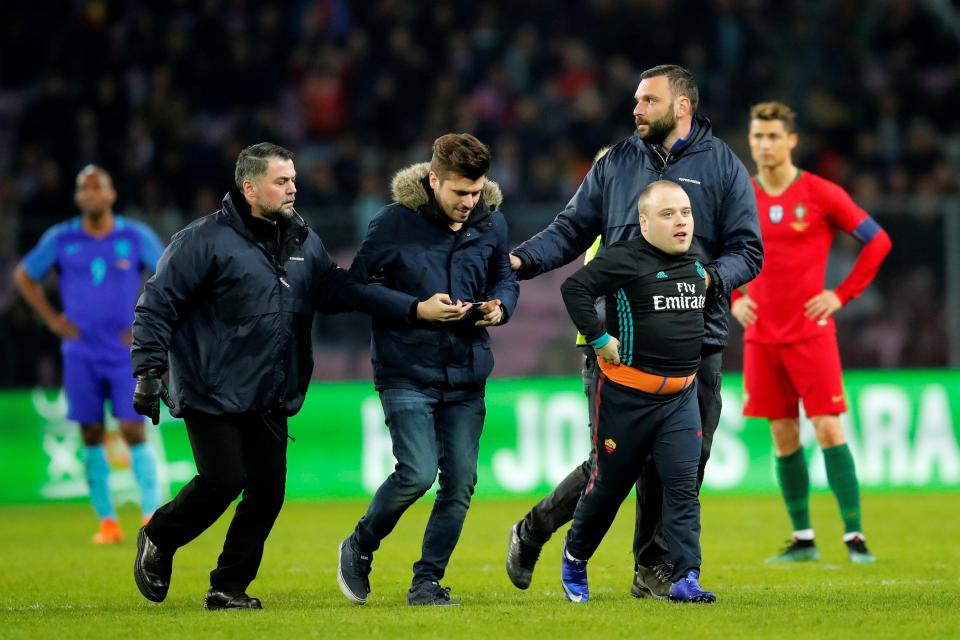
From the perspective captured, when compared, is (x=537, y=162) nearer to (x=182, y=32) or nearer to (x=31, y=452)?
(x=182, y=32)

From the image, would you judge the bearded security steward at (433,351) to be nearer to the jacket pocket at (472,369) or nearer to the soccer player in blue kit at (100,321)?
the jacket pocket at (472,369)

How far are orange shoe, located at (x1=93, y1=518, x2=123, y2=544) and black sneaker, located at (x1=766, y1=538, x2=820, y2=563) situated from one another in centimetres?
476

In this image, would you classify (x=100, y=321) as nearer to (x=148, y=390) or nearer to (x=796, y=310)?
(x=148, y=390)

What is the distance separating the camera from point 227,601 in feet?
23.6

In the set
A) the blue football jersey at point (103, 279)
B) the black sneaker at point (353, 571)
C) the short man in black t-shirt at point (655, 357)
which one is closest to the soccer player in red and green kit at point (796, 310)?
the short man in black t-shirt at point (655, 357)

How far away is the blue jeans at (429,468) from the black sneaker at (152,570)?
92 centimetres

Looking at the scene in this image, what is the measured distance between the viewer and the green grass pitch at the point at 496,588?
21.0 feet

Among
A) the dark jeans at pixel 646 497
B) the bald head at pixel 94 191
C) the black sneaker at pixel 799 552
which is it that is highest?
the bald head at pixel 94 191

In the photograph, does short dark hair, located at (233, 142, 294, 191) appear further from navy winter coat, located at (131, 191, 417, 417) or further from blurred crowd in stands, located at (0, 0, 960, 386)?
blurred crowd in stands, located at (0, 0, 960, 386)

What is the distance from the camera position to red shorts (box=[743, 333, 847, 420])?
966cm

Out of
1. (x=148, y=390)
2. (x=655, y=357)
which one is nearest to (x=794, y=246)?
(x=655, y=357)

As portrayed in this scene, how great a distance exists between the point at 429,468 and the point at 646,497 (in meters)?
1.25

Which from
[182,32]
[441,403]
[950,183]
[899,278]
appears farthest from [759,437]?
[182,32]

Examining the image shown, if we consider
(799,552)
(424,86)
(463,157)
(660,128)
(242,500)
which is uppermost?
(424,86)
